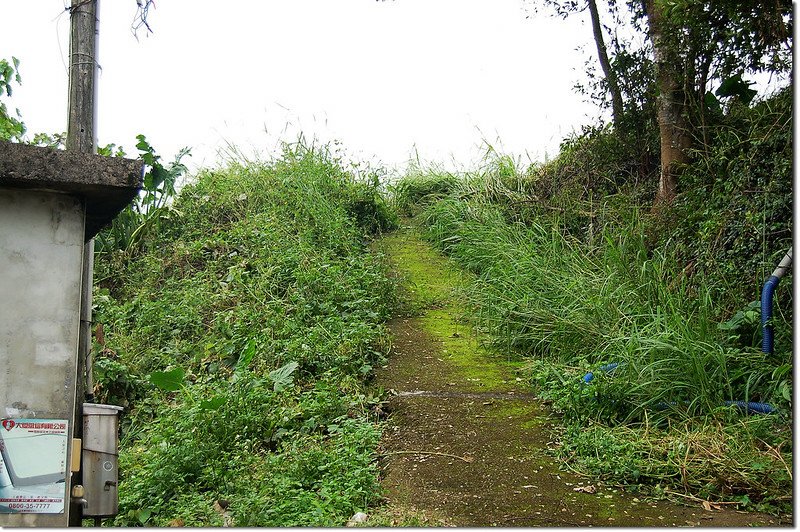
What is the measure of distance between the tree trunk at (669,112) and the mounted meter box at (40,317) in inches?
217

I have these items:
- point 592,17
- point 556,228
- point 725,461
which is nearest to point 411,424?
point 725,461

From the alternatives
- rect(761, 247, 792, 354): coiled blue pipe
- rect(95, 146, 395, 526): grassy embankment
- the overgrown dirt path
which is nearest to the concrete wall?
rect(95, 146, 395, 526): grassy embankment

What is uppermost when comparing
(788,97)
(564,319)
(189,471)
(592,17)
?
(592,17)

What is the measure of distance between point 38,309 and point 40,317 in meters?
0.03

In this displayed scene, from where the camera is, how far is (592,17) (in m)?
7.87

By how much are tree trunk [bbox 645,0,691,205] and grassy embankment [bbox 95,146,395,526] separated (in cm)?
295

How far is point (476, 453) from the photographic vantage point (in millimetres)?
4098

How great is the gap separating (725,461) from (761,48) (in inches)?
131

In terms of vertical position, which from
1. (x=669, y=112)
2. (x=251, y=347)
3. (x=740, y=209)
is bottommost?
(x=251, y=347)

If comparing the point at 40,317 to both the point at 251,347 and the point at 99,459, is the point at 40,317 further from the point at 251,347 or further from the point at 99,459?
the point at 251,347

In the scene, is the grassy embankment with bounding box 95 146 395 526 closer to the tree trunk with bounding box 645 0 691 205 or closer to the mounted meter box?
the mounted meter box

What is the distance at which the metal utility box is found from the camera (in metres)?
3.16

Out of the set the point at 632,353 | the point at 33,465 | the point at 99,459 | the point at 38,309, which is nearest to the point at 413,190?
the point at 632,353

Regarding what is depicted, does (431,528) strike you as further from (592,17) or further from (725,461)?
(592,17)
